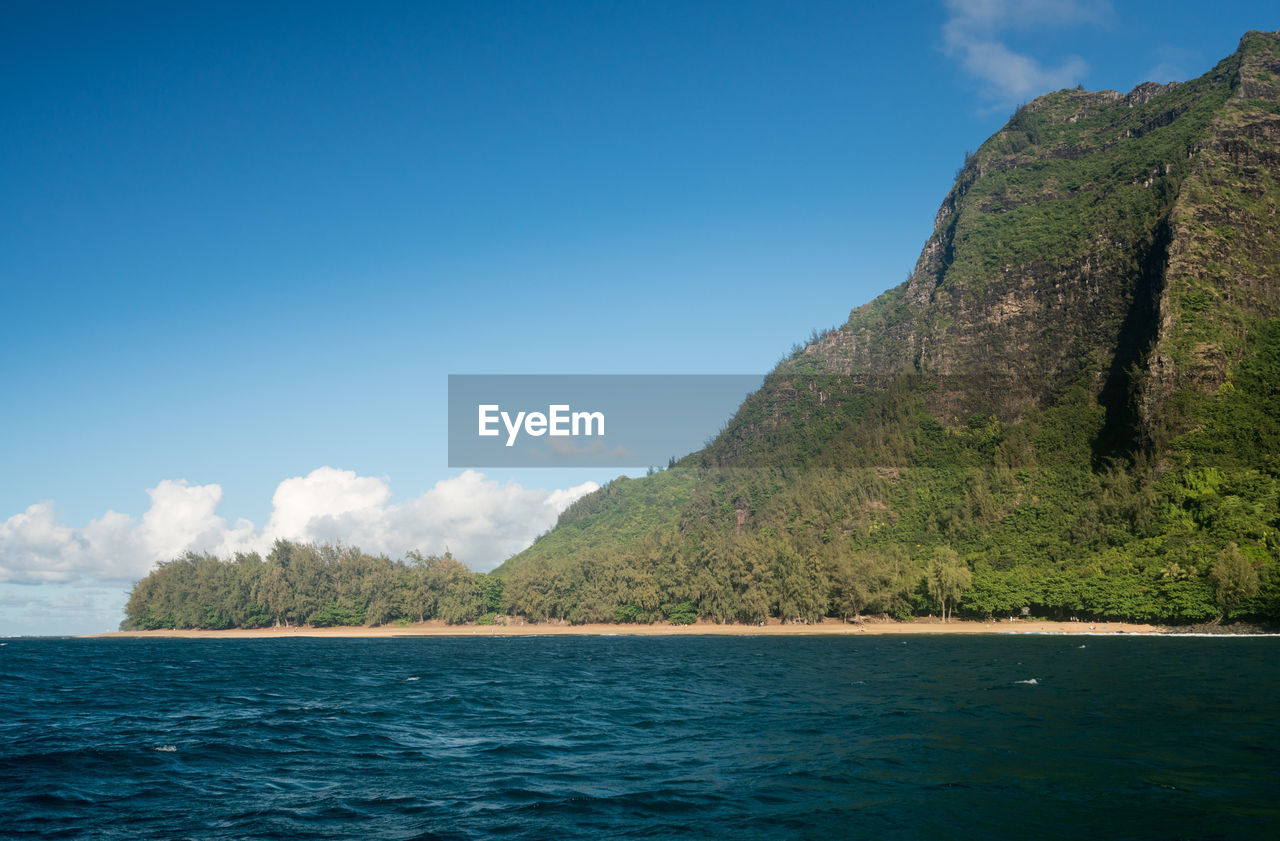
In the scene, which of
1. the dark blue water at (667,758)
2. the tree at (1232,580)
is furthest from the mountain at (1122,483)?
the dark blue water at (667,758)

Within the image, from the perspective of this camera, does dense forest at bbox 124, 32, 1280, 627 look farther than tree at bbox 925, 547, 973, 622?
No

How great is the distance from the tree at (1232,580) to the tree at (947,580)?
41.8 m

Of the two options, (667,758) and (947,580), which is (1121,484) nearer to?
(947,580)

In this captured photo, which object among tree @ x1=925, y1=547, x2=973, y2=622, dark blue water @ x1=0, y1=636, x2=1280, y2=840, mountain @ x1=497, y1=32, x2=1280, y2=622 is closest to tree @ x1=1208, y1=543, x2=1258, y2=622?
mountain @ x1=497, y1=32, x2=1280, y2=622

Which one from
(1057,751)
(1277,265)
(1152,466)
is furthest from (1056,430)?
(1057,751)

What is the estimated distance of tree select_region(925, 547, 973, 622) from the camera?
148 meters

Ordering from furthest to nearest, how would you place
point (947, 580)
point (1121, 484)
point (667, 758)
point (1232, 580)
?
point (1121, 484), point (947, 580), point (1232, 580), point (667, 758)

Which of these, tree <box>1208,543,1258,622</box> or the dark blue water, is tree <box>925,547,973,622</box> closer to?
tree <box>1208,543,1258,622</box>

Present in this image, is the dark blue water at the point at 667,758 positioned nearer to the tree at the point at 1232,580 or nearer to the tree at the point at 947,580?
the tree at the point at 1232,580

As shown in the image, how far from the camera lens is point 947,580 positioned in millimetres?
148125

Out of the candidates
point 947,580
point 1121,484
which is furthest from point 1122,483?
point 947,580

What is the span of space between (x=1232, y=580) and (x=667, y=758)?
112 meters

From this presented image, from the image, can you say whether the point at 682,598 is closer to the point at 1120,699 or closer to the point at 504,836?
the point at 1120,699

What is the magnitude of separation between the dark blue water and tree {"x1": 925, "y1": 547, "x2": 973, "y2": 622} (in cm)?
8713
